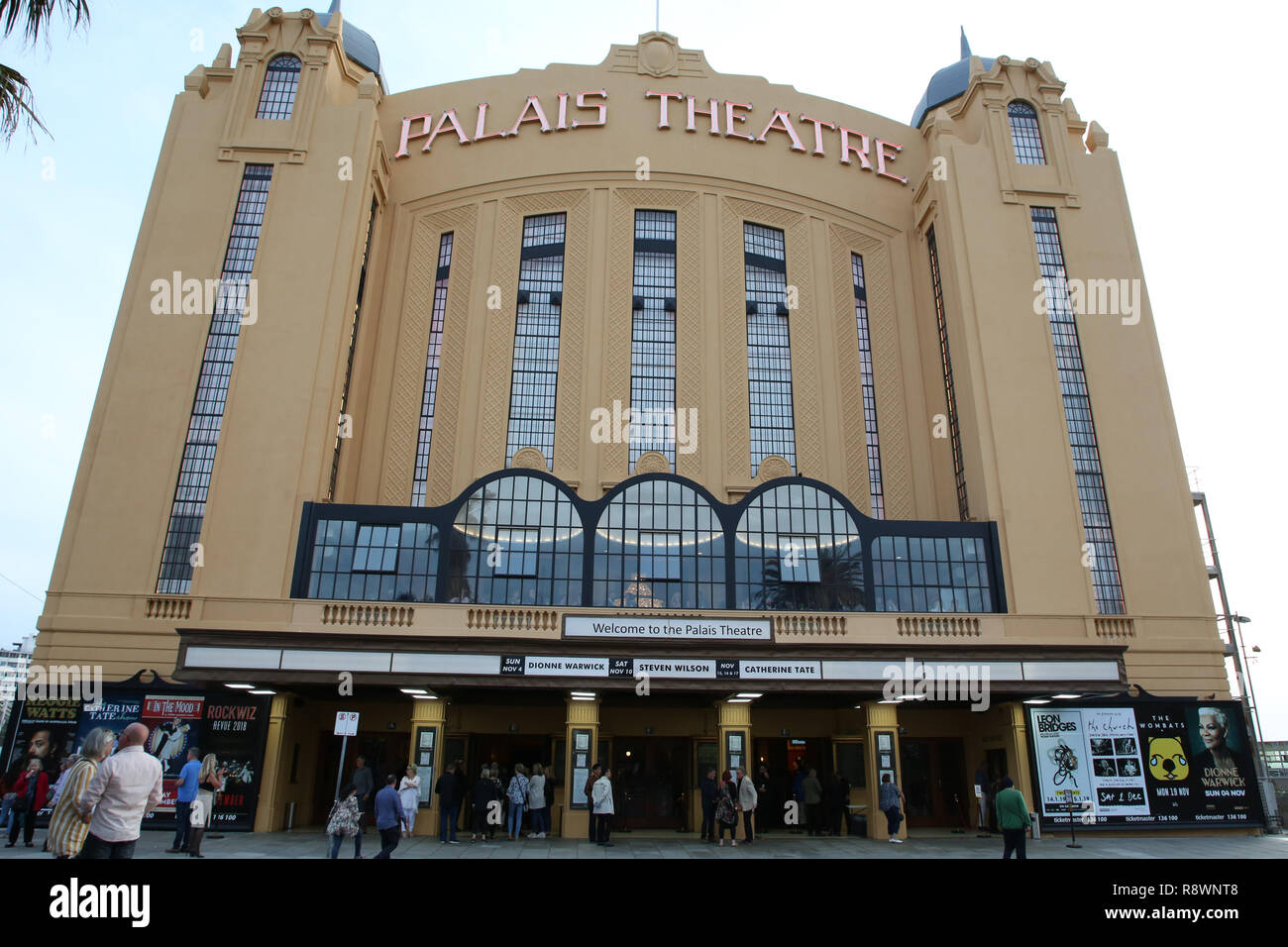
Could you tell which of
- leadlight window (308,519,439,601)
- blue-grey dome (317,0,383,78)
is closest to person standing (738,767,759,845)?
leadlight window (308,519,439,601)

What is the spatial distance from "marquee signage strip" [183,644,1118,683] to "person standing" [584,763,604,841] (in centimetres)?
277

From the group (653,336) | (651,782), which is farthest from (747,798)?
(653,336)

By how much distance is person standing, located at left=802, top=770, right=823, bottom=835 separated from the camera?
952 inches

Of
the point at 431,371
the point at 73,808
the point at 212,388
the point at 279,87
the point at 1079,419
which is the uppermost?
the point at 279,87

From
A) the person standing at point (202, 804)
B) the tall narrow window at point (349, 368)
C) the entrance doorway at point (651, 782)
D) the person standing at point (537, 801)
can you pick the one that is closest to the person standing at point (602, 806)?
the person standing at point (537, 801)

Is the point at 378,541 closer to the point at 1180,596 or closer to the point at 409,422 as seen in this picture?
the point at 409,422

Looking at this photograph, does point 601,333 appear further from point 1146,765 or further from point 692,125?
point 1146,765

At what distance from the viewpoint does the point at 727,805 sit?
67.5 ft

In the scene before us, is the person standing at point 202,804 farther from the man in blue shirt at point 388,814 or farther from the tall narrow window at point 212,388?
the tall narrow window at point 212,388

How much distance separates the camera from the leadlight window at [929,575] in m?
27.1

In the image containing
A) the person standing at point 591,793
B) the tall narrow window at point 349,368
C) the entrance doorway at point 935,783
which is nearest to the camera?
the person standing at point 591,793

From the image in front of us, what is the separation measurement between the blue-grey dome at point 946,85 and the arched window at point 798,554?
2775 centimetres

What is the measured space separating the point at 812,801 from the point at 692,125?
102 feet
